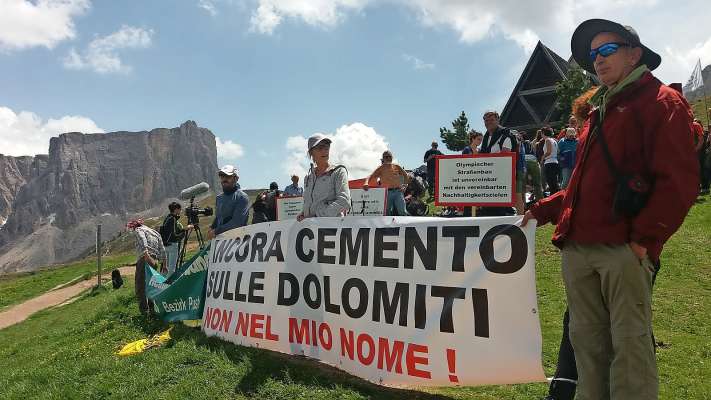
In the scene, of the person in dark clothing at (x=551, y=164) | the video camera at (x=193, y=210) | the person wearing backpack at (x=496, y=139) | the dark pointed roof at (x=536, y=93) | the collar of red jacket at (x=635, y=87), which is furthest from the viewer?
the dark pointed roof at (x=536, y=93)

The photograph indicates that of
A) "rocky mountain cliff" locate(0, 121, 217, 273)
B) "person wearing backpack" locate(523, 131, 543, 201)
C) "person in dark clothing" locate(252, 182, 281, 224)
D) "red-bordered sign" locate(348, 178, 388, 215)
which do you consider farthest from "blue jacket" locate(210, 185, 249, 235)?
"rocky mountain cliff" locate(0, 121, 217, 273)

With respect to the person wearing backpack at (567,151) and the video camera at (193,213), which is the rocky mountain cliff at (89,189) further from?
the person wearing backpack at (567,151)

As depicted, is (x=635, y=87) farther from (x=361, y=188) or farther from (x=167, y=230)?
(x=167, y=230)

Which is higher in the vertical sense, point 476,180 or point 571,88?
point 571,88

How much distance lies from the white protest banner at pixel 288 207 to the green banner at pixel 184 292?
17.6 feet

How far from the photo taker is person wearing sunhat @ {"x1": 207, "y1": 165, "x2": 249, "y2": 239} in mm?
7320

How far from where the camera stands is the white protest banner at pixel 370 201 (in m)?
11.1

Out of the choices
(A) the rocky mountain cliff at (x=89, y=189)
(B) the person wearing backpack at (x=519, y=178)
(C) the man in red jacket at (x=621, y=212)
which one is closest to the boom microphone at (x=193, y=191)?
(B) the person wearing backpack at (x=519, y=178)

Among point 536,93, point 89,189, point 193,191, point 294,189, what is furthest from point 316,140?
point 89,189

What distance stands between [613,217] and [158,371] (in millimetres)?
4573

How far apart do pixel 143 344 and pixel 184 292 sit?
0.97m

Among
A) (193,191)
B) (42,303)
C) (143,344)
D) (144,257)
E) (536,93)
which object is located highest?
(536,93)

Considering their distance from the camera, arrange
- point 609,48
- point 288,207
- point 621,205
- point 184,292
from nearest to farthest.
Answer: point 621,205 < point 609,48 < point 184,292 < point 288,207

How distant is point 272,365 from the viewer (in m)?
4.89
